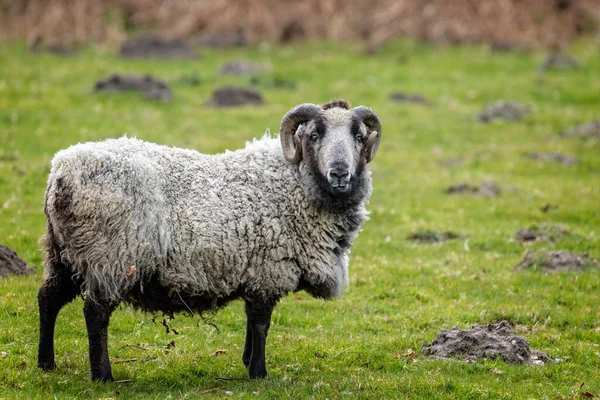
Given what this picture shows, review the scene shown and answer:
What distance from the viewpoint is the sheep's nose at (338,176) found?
999cm

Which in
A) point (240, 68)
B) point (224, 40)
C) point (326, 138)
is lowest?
point (326, 138)

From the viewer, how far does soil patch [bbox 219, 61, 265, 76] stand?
29.4 meters

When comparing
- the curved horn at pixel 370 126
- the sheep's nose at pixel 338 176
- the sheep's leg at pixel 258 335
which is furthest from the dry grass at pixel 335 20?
the sheep's leg at pixel 258 335

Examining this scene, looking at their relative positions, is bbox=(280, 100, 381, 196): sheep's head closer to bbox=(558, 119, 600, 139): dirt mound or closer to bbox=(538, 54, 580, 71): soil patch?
bbox=(558, 119, 600, 139): dirt mound

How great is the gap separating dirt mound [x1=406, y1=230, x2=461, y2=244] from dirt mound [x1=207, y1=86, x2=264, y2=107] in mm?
10517

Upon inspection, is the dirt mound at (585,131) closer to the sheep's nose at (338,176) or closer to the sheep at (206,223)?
the sheep at (206,223)

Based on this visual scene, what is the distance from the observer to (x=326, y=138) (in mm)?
10359

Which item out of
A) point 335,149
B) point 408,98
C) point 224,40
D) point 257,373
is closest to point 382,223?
point 335,149

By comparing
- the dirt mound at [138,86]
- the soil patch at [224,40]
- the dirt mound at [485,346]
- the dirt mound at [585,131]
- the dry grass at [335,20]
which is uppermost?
the dry grass at [335,20]

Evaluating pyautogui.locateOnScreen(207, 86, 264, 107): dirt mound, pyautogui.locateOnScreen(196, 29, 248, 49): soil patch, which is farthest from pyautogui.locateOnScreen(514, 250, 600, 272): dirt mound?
pyautogui.locateOnScreen(196, 29, 248, 49): soil patch

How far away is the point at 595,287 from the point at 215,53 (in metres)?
21.6

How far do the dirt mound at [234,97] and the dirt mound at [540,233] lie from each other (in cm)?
1148

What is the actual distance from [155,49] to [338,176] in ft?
76.2

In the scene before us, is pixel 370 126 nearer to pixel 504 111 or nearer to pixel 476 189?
pixel 476 189
